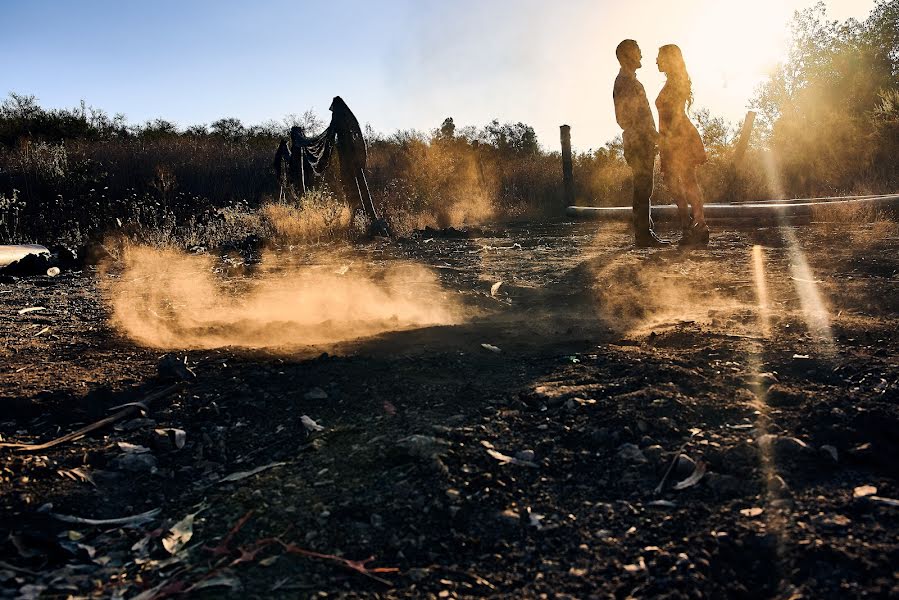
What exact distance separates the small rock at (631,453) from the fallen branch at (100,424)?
2083 millimetres

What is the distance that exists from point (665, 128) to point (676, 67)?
0.63 metres

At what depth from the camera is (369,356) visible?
11.6 feet

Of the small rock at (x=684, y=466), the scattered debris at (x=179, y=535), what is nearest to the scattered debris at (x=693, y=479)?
the small rock at (x=684, y=466)

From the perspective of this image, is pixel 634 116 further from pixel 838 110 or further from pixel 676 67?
pixel 838 110

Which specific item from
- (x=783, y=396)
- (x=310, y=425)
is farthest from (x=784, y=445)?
(x=310, y=425)

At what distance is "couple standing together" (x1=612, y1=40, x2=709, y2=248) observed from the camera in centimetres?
692

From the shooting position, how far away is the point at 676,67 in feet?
22.4

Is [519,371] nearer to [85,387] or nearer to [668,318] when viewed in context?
[668,318]

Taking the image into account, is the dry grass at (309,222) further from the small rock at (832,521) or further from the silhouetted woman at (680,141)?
the small rock at (832,521)

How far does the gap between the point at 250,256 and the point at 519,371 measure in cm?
692


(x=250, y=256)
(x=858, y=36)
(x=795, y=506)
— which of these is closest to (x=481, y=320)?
(x=795, y=506)

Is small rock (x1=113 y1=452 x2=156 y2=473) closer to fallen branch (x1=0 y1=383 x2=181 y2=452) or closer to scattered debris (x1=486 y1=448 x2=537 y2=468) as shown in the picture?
fallen branch (x1=0 y1=383 x2=181 y2=452)

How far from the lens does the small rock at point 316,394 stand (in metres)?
3.05

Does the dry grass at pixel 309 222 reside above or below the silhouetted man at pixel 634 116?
below
